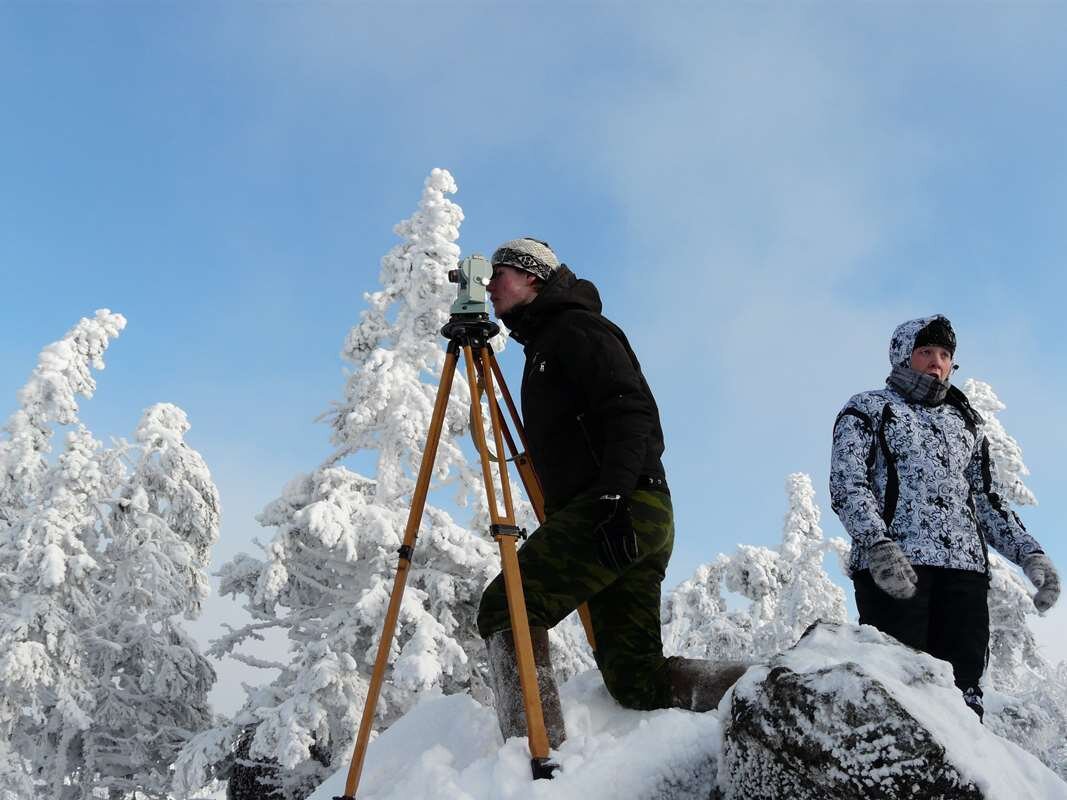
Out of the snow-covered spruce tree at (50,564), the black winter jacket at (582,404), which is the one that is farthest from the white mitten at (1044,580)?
the snow-covered spruce tree at (50,564)

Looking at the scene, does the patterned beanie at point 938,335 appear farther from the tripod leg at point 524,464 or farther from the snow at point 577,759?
the snow at point 577,759

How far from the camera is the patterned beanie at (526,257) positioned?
14.3 feet

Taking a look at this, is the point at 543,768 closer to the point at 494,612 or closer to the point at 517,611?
the point at 517,611

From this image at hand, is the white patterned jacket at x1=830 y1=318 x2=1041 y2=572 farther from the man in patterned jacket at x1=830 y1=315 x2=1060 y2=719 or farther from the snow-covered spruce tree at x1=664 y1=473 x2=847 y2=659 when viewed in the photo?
the snow-covered spruce tree at x1=664 y1=473 x2=847 y2=659

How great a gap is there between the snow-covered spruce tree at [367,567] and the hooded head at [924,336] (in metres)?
9.81

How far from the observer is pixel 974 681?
447 cm

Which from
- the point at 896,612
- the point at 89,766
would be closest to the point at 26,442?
the point at 89,766

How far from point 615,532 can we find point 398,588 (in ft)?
4.11

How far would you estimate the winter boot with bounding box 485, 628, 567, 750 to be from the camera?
3520mm

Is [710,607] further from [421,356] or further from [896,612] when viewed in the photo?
[896,612]

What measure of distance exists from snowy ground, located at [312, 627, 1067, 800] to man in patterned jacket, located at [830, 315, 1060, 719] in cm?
104

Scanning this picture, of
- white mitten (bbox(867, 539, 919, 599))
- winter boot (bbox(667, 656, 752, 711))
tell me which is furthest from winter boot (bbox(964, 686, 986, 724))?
winter boot (bbox(667, 656, 752, 711))

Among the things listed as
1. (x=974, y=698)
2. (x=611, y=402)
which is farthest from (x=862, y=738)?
(x=974, y=698)

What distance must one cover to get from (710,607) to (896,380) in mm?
25220
